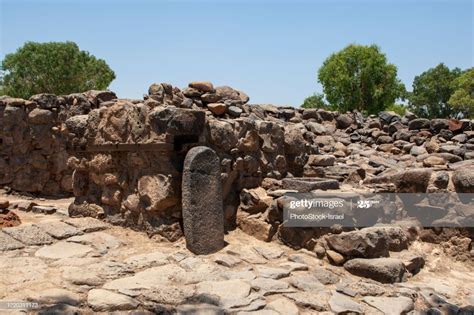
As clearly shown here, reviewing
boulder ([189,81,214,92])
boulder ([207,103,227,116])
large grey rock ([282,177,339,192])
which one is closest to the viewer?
large grey rock ([282,177,339,192])

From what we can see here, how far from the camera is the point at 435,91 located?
3120 centimetres

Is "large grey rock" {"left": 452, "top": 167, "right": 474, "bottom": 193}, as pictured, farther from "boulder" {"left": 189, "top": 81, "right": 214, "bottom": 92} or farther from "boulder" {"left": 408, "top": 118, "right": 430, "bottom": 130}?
"boulder" {"left": 408, "top": 118, "right": 430, "bottom": 130}

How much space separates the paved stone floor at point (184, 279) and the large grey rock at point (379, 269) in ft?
0.26

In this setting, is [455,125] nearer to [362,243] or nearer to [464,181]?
[464,181]

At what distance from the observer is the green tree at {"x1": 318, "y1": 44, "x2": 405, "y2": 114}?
26.0 meters

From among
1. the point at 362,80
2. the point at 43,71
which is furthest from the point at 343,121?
the point at 43,71

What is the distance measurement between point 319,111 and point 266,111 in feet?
Result: 6.91

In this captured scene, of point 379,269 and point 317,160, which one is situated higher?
point 317,160

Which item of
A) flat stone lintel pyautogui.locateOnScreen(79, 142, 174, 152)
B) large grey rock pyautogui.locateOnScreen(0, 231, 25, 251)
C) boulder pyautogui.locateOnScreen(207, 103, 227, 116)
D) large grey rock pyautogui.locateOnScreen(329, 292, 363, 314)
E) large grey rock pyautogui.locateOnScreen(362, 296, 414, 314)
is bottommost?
large grey rock pyautogui.locateOnScreen(362, 296, 414, 314)

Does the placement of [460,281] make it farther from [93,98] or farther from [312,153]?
→ [93,98]

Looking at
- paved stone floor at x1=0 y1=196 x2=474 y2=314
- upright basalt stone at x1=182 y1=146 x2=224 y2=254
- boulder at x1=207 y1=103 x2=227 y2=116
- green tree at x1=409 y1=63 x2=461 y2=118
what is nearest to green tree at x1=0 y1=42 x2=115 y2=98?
boulder at x1=207 y1=103 x2=227 y2=116

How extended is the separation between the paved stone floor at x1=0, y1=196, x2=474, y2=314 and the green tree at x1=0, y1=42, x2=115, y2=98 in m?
20.1

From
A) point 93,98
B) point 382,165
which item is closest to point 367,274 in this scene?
point 382,165

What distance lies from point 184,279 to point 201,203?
889 mm
